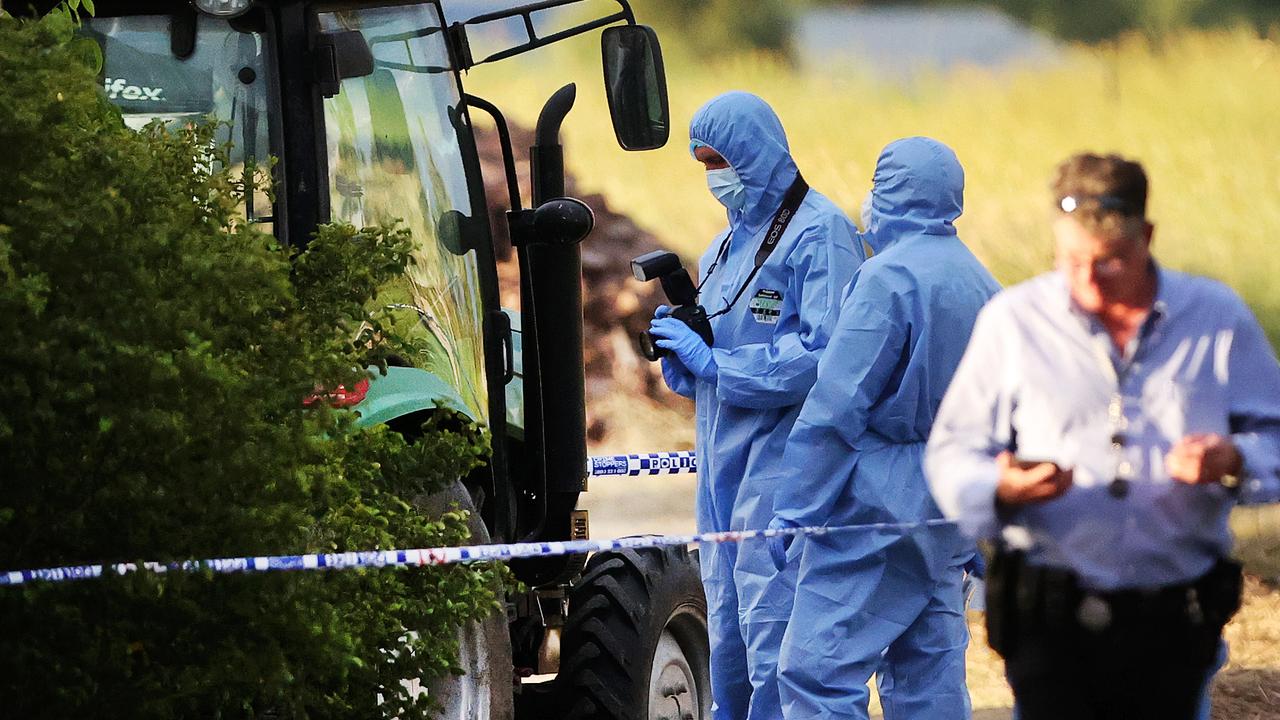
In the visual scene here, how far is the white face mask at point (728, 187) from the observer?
642 cm

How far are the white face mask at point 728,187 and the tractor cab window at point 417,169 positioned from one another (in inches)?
28.9

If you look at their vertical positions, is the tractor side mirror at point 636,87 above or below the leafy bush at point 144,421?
above

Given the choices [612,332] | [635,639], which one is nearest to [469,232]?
Answer: [635,639]

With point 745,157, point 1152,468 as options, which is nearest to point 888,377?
point 745,157

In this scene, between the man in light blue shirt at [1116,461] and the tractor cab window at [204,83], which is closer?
the man in light blue shirt at [1116,461]

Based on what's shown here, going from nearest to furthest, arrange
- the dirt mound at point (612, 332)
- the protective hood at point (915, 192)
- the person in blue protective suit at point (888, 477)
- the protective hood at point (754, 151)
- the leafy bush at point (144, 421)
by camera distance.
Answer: the leafy bush at point (144, 421), the person in blue protective suit at point (888, 477), the protective hood at point (915, 192), the protective hood at point (754, 151), the dirt mound at point (612, 332)

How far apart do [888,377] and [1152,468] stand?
1.94 meters

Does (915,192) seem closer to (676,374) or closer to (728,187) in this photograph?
(728,187)

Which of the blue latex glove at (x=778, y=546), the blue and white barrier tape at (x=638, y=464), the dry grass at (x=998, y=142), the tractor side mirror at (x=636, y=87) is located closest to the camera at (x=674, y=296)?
the tractor side mirror at (x=636, y=87)

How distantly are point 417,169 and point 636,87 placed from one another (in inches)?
27.2

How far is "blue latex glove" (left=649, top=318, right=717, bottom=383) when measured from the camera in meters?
6.24

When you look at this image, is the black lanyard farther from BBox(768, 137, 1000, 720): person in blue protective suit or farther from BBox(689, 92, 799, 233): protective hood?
BBox(768, 137, 1000, 720): person in blue protective suit

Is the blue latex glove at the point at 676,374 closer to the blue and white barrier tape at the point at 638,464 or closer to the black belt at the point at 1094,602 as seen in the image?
the blue and white barrier tape at the point at 638,464

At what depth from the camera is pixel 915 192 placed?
18.3 ft
